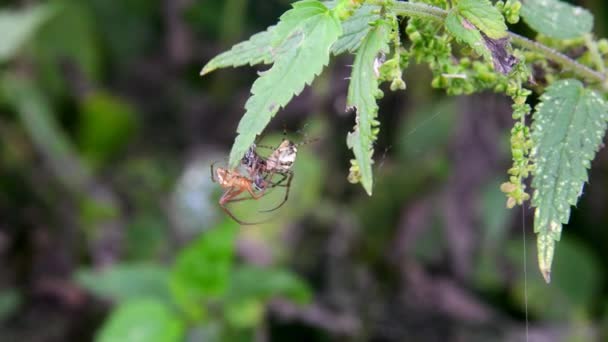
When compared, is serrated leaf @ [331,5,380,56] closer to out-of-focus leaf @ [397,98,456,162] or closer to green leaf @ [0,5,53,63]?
out-of-focus leaf @ [397,98,456,162]

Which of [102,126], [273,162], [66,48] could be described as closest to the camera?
[273,162]

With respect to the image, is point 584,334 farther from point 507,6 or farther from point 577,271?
point 507,6

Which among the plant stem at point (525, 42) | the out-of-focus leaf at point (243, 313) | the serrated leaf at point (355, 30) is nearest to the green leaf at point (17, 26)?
the out-of-focus leaf at point (243, 313)

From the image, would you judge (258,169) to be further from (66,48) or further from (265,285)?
(66,48)

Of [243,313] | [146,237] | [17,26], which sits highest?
[17,26]

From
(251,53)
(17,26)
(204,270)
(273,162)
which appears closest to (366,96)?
(251,53)

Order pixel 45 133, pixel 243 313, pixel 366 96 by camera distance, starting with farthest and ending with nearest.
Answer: pixel 45 133
pixel 243 313
pixel 366 96
